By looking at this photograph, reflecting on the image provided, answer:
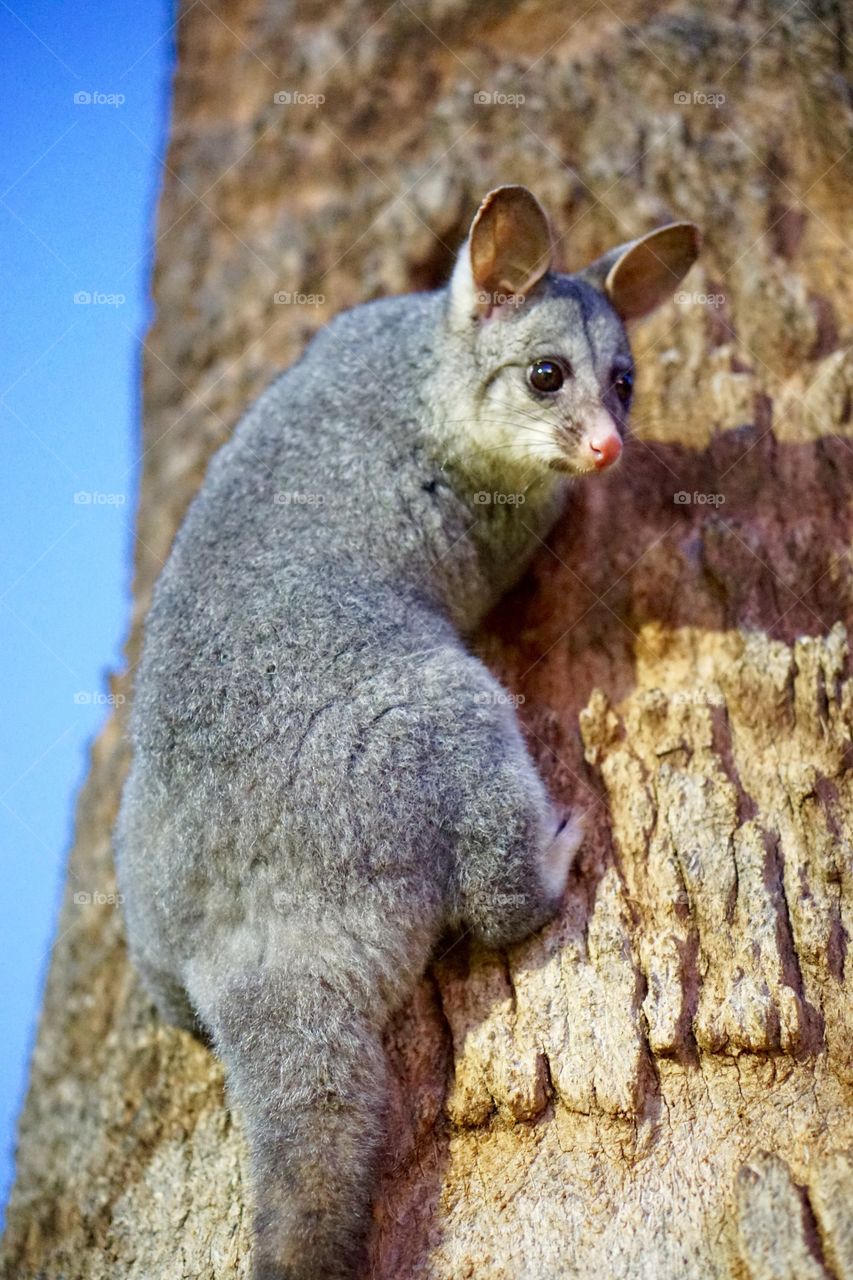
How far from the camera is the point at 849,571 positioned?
486 cm

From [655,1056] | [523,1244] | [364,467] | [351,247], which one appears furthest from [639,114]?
[523,1244]

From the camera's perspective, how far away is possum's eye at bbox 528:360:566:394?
4895 millimetres

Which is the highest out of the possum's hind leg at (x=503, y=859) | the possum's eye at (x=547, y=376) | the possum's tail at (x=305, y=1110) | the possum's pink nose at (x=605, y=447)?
the possum's eye at (x=547, y=376)

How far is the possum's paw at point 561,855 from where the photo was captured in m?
4.05

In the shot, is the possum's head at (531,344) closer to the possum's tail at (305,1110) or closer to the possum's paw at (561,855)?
the possum's paw at (561,855)

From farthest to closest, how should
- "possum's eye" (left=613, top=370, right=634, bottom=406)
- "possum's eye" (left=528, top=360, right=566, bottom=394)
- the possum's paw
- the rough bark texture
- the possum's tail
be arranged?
1. "possum's eye" (left=613, top=370, right=634, bottom=406)
2. "possum's eye" (left=528, top=360, right=566, bottom=394)
3. the possum's paw
4. the rough bark texture
5. the possum's tail

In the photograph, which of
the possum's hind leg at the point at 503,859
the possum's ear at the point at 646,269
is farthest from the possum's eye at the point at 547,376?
the possum's hind leg at the point at 503,859

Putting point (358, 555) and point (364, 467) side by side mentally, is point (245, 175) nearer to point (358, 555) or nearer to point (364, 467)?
point (364, 467)

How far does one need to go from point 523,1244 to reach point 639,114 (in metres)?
5.35

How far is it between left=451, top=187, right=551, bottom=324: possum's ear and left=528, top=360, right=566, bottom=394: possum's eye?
0.34 m

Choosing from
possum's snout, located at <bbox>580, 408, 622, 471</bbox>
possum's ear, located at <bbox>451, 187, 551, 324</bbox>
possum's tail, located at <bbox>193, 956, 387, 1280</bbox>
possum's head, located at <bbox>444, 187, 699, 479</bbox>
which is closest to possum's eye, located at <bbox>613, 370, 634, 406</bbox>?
possum's head, located at <bbox>444, 187, 699, 479</bbox>

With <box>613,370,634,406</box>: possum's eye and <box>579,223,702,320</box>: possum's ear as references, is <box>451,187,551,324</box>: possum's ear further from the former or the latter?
<box>613,370,634,406</box>: possum's eye

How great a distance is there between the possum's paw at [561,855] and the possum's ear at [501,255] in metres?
2.35

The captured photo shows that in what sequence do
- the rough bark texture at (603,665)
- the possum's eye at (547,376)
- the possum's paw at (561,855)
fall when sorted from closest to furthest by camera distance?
the rough bark texture at (603,665)
the possum's paw at (561,855)
the possum's eye at (547,376)
